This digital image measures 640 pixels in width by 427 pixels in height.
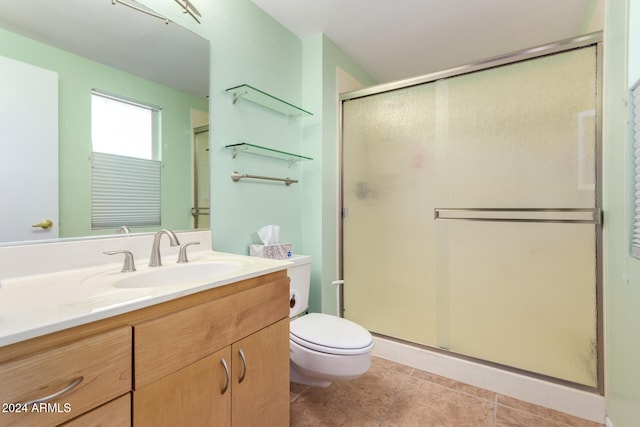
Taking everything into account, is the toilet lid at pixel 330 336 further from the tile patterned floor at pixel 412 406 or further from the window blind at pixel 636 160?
the window blind at pixel 636 160

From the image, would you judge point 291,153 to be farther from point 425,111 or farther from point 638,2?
point 638,2

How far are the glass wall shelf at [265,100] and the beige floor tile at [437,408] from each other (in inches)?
74.5

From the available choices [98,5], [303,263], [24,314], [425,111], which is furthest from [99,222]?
[425,111]

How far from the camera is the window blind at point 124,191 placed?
1.12 metres

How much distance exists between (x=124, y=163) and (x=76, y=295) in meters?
0.62

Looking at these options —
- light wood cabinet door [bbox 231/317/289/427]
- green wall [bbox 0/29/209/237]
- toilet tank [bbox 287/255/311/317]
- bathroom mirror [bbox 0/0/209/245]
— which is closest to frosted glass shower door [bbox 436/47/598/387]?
toilet tank [bbox 287/255/311/317]

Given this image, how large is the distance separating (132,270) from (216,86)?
40.5 inches

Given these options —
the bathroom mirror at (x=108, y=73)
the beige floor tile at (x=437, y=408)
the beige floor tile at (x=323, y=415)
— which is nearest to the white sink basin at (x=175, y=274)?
the bathroom mirror at (x=108, y=73)

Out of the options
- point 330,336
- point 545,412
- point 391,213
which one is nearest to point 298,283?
point 330,336

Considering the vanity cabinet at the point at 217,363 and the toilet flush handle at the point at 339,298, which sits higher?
the vanity cabinet at the point at 217,363

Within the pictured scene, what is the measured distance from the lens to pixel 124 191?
1.21 metres

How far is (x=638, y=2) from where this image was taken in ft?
3.39

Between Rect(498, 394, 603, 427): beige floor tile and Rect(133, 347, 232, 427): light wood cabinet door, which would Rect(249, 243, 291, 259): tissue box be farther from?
Rect(498, 394, 603, 427): beige floor tile

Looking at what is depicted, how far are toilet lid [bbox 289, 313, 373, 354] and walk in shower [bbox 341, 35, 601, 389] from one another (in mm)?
697
